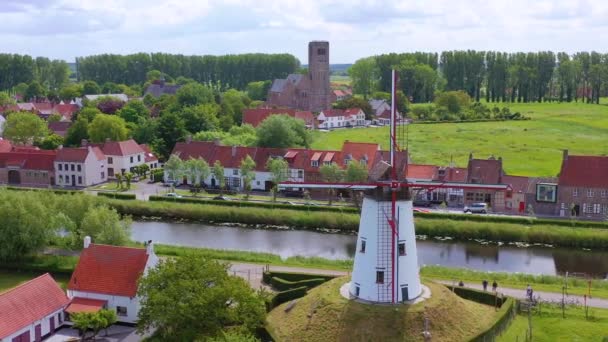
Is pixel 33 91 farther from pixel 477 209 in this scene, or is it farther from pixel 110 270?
pixel 110 270

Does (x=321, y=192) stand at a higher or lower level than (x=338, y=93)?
lower

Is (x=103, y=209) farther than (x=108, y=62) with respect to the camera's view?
No

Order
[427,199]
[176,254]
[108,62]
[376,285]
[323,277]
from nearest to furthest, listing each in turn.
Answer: [376,285] → [323,277] → [176,254] → [427,199] → [108,62]

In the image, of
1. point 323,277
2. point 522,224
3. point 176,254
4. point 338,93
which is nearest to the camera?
point 323,277

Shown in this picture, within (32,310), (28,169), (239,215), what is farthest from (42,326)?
(28,169)

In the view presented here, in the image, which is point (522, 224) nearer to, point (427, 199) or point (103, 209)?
point (427, 199)

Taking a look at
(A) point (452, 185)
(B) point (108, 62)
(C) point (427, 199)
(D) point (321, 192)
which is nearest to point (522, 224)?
(C) point (427, 199)

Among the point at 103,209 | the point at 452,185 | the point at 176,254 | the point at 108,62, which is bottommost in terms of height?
the point at 176,254
